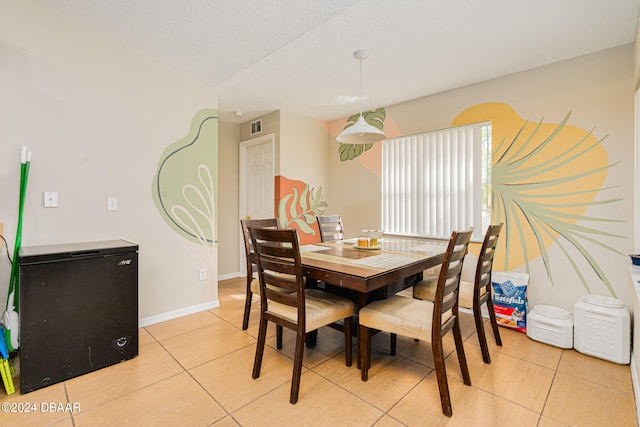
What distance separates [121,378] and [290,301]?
50.7 inches

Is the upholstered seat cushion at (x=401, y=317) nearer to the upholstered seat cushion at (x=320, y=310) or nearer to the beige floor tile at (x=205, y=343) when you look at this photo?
the upholstered seat cushion at (x=320, y=310)

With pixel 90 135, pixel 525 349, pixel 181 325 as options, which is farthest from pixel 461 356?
pixel 90 135

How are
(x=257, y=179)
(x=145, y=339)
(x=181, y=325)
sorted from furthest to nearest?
(x=257, y=179) < (x=181, y=325) < (x=145, y=339)

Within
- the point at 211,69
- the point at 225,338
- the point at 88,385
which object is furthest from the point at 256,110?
the point at 88,385

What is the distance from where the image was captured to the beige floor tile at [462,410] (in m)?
1.56

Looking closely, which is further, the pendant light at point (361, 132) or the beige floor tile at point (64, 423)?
the pendant light at point (361, 132)

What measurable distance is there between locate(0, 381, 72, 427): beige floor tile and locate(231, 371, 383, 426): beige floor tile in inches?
38.6

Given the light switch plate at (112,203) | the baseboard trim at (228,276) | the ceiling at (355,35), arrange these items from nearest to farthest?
the ceiling at (355,35) < the light switch plate at (112,203) < the baseboard trim at (228,276)

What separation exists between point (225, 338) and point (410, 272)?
167 cm

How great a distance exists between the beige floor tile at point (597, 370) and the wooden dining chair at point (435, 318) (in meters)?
0.85

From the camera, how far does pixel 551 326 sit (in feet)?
7.88

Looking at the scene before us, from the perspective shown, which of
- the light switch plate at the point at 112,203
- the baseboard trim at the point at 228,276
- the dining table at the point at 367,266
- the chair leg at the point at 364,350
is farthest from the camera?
the baseboard trim at the point at 228,276

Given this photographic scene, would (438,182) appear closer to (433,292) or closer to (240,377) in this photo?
(433,292)

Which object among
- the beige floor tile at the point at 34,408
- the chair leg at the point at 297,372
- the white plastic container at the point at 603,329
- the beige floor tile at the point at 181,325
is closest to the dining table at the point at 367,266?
the chair leg at the point at 297,372
